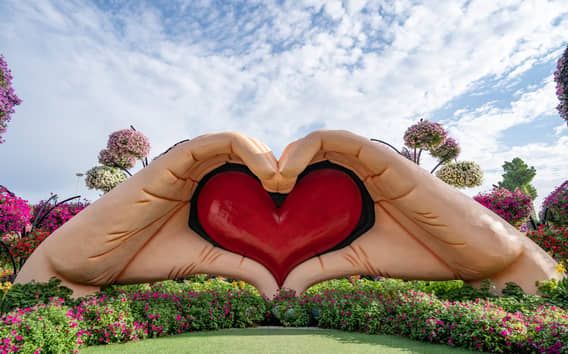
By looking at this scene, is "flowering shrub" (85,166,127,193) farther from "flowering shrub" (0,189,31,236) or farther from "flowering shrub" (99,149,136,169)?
"flowering shrub" (0,189,31,236)

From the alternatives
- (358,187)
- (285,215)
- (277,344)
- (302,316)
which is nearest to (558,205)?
(358,187)

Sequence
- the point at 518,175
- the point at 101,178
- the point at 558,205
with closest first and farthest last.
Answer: the point at 558,205
the point at 101,178
the point at 518,175

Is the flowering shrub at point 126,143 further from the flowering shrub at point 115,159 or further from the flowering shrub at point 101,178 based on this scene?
the flowering shrub at point 101,178

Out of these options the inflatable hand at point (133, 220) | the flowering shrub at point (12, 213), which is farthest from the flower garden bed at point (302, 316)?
the flowering shrub at point (12, 213)

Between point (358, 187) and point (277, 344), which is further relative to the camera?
point (358, 187)

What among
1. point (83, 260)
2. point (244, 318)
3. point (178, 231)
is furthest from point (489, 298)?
point (83, 260)

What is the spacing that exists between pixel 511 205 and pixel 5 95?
1588 centimetres

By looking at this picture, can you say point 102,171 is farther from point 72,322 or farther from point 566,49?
point 566,49

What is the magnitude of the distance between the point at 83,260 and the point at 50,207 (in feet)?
19.1

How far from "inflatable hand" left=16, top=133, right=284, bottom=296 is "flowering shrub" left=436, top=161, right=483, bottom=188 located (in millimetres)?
8968

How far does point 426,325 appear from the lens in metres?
4.12

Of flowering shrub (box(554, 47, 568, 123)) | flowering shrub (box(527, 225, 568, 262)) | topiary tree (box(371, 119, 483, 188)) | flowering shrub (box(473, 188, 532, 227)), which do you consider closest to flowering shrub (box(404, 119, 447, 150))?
topiary tree (box(371, 119, 483, 188))

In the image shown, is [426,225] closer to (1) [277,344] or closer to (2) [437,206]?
(2) [437,206]

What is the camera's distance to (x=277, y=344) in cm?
388
